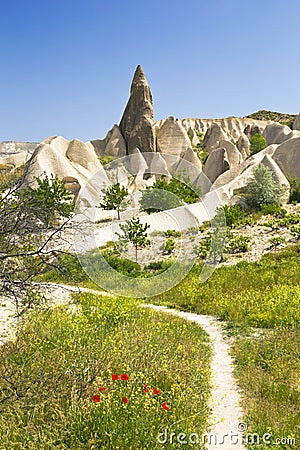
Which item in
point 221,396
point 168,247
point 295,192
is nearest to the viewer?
point 221,396

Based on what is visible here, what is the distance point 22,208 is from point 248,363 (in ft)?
13.9

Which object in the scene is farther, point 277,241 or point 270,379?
point 277,241

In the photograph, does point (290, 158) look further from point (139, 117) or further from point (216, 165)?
point (139, 117)

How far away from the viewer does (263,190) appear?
74.8ft

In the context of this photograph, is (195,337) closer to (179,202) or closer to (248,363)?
(248,363)

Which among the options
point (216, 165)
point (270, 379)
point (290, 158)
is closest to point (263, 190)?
point (290, 158)

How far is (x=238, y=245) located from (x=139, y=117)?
27084mm

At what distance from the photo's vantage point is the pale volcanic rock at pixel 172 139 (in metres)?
43.0

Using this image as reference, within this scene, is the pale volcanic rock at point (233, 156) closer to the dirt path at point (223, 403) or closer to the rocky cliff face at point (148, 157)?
the rocky cliff face at point (148, 157)

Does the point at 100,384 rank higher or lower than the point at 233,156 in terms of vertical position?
lower

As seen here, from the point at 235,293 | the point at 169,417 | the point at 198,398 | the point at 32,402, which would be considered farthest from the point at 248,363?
the point at 235,293

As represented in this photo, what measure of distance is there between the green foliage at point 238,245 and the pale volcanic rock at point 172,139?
25373mm

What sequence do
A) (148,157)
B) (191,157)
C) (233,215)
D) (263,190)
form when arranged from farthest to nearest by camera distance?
1. (148,157)
2. (191,157)
3. (263,190)
4. (233,215)

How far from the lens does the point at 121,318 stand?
8.77 meters
